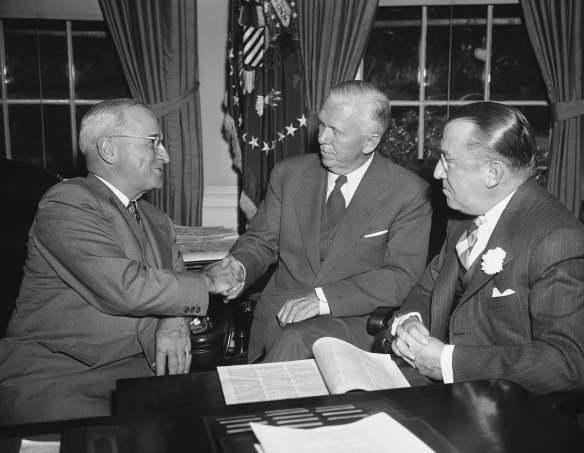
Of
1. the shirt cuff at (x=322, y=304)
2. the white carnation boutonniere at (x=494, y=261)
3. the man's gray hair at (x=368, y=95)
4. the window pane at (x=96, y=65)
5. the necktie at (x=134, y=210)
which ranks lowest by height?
the shirt cuff at (x=322, y=304)

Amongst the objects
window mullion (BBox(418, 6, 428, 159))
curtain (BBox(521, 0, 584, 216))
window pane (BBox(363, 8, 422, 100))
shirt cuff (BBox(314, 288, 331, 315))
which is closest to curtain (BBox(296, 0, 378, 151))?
window pane (BBox(363, 8, 422, 100))

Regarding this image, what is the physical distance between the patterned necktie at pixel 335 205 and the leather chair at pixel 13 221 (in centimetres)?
129

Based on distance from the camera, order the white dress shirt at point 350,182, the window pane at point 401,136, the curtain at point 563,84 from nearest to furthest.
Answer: the white dress shirt at point 350,182, the curtain at point 563,84, the window pane at point 401,136

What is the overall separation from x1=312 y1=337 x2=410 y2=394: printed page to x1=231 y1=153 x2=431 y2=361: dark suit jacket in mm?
825

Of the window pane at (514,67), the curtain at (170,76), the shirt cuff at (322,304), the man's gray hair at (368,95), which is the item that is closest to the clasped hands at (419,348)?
the shirt cuff at (322,304)

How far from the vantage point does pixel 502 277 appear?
200cm

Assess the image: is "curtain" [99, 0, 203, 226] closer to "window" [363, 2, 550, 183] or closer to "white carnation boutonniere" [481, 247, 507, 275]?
"window" [363, 2, 550, 183]

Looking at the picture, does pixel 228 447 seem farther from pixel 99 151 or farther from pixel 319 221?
pixel 319 221

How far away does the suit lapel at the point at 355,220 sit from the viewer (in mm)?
2797

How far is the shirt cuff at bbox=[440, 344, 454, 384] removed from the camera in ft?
6.23

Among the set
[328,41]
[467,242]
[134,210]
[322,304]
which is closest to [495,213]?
[467,242]

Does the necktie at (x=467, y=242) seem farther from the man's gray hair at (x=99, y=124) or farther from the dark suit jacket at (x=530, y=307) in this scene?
the man's gray hair at (x=99, y=124)

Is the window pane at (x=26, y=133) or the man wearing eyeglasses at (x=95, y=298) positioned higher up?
the window pane at (x=26, y=133)

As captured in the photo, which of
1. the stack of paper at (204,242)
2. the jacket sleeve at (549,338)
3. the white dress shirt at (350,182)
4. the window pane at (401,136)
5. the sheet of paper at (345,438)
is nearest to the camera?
the sheet of paper at (345,438)
